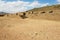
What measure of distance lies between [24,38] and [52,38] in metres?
2.01

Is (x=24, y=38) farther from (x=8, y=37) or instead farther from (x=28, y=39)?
(x=8, y=37)

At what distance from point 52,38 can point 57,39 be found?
0.42 m

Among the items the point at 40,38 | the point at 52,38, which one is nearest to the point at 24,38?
the point at 40,38

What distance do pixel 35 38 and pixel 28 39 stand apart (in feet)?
1.87

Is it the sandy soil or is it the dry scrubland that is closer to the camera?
the sandy soil

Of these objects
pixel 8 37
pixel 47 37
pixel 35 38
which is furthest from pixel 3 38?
pixel 47 37

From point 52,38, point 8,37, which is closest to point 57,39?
point 52,38

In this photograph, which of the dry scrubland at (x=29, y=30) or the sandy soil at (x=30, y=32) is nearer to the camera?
the sandy soil at (x=30, y=32)

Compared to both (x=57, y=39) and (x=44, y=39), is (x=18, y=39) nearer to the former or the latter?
(x=44, y=39)

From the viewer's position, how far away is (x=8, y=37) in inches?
472

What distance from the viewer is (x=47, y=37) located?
38.4 ft

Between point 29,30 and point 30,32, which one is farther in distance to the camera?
point 29,30

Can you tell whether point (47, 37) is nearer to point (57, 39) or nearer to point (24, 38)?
point (57, 39)

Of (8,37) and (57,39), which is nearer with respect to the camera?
(57,39)
